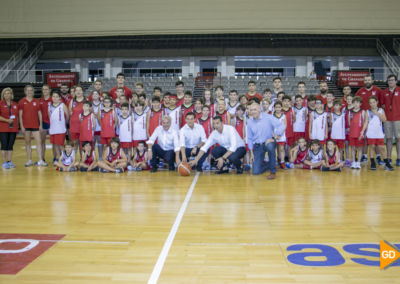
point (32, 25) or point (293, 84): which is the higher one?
point (32, 25)

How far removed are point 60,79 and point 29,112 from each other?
13.0 metres

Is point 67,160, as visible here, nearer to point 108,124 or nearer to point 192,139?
point 108,124

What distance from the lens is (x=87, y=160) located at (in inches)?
291

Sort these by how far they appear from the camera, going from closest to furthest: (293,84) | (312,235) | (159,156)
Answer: (312,235)
(159,156)
(293,84)

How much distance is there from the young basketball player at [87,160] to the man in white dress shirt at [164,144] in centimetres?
119

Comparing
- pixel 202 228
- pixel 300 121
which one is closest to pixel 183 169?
pixel 202 228

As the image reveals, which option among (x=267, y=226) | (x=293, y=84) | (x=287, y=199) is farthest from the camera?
(x=293, y=84)

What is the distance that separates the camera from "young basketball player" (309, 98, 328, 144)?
7.64m

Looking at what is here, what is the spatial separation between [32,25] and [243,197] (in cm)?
1978

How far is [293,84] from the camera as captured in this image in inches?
774

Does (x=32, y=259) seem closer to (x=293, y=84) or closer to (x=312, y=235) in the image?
(x=312, y=235)

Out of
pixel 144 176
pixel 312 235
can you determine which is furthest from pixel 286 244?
pixel 144 176

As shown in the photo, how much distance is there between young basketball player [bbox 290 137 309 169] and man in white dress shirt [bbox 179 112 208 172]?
1.93 metres

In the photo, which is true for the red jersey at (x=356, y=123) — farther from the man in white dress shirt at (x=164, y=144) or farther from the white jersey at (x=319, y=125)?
the man in white dress shirt at (x=164, y=144)
